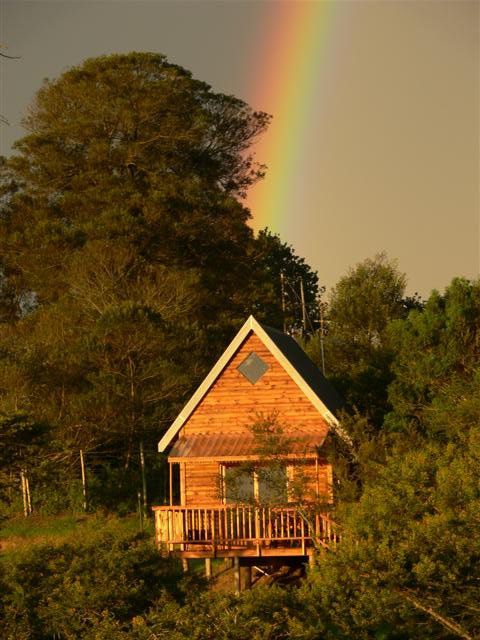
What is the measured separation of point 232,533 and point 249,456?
219cm

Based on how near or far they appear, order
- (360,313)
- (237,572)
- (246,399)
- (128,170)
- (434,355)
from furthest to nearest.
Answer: (360,313) → (128,170) → (434,355) → (246,399) → (237,572)

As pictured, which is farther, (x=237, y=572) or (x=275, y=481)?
(x=237, y=572)

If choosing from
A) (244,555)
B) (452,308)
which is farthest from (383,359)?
(244,555)

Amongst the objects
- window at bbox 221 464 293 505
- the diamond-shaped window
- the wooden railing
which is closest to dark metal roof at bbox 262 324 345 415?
the diamond-shaped window

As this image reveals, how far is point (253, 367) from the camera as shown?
35375 millimetres

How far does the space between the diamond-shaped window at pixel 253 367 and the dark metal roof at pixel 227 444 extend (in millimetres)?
1570

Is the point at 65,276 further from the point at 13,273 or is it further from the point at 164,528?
the point at 164,528

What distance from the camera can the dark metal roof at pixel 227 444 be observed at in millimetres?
33000

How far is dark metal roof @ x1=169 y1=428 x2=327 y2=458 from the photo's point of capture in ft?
108

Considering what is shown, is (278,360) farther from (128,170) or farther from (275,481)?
(128,170)

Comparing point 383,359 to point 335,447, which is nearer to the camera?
point 335,447

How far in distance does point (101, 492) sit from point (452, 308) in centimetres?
1328

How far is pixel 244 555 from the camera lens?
104 feet

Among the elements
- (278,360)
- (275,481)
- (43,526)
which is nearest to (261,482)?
(275,481)
